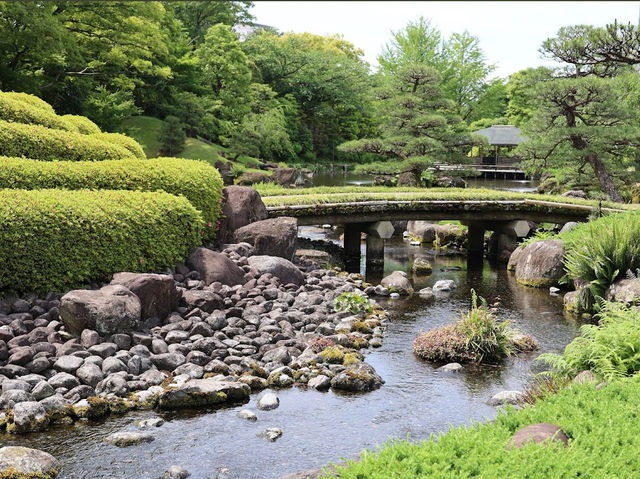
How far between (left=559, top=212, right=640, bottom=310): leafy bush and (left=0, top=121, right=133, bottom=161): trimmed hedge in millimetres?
10097

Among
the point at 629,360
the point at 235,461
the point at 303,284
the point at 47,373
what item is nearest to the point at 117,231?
the point at 47,373

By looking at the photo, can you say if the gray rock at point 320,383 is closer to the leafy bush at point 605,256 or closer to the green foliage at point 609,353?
the green foliage at point 609,353

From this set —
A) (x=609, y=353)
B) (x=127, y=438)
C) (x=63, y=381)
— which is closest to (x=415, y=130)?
(x=609, y=353)

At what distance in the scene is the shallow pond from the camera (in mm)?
6457

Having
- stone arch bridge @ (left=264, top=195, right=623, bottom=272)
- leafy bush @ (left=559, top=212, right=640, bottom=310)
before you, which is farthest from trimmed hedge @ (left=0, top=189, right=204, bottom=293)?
leafy bush @ (left=559, top=212, right=640, bottom=310)

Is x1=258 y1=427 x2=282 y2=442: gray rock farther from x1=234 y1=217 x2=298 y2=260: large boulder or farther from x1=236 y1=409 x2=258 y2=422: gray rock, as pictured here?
x1=234 y1=217 x2=298 y2=260: large boulder

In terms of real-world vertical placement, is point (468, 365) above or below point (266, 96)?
below

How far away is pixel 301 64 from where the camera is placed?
50.0 metres

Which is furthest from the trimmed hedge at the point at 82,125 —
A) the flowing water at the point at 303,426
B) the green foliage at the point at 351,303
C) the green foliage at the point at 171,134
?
the green foliage at the point at 171,134

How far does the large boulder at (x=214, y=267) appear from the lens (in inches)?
476

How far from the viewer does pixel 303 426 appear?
293 inches

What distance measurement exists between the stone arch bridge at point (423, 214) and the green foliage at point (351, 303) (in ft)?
15.9

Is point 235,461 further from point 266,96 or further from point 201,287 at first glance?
point 266,96

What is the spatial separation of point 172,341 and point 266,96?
130 feet
